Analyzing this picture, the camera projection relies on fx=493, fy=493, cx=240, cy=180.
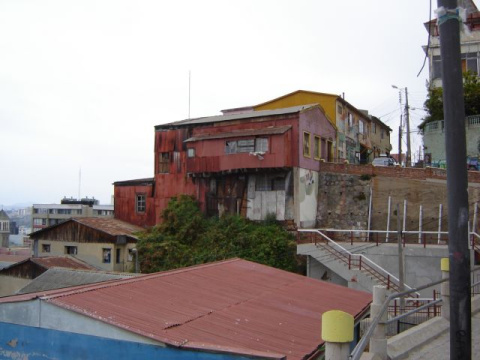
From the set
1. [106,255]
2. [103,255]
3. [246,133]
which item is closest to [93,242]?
[103,255]

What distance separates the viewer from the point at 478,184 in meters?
27.3

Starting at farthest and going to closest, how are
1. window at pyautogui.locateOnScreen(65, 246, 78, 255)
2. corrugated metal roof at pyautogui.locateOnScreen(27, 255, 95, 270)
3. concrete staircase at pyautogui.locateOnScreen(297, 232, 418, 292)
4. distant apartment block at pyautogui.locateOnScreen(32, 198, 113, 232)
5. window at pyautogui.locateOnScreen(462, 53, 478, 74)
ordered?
distant apartment block at pyautogui.locateOnScreen(32, 198, 113, 232) → window at pyautogui.locateOnScreen(462, 53, 478, 74) → window at pyautogui.locateOnScreen(65, 246, 78, 255) → corrugated metal roof at pyautogui.locateOnScreen(27, 255, 95, 270) → concrete staircase at pyautogui.locateOnScreen(297, 232, 418, 292)

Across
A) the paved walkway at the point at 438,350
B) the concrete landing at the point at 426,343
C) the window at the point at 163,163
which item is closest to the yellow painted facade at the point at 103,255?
the window at the point at 163,163

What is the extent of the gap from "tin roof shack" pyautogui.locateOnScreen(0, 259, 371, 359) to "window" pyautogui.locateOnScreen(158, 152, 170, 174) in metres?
22.4

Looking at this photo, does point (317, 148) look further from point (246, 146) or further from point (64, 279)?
point (64, 279)

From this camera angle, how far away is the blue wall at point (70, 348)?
8.34 metres

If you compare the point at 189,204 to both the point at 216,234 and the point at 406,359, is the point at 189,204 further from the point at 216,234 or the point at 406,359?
the point at 406,359

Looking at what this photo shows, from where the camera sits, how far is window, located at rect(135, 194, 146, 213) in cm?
3622

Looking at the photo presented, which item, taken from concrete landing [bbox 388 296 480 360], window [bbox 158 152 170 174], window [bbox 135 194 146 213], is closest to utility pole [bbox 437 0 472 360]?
concrete landing [bbox 388 296 480 360]

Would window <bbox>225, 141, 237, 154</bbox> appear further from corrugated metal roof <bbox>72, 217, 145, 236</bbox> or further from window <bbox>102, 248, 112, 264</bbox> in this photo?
window <bbox>102, 248, 112, 264</bbox>

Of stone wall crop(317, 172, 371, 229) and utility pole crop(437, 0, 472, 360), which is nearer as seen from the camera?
utility pole crop(437, 0, 472, 360)

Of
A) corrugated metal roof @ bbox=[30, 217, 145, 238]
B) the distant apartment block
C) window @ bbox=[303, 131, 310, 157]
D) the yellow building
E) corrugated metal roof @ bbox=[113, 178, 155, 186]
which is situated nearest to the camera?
window @ bbox=[303, 131, 310, 157]

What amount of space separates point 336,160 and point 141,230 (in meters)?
14.8

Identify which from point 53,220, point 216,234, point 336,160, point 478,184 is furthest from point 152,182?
point 53,220
